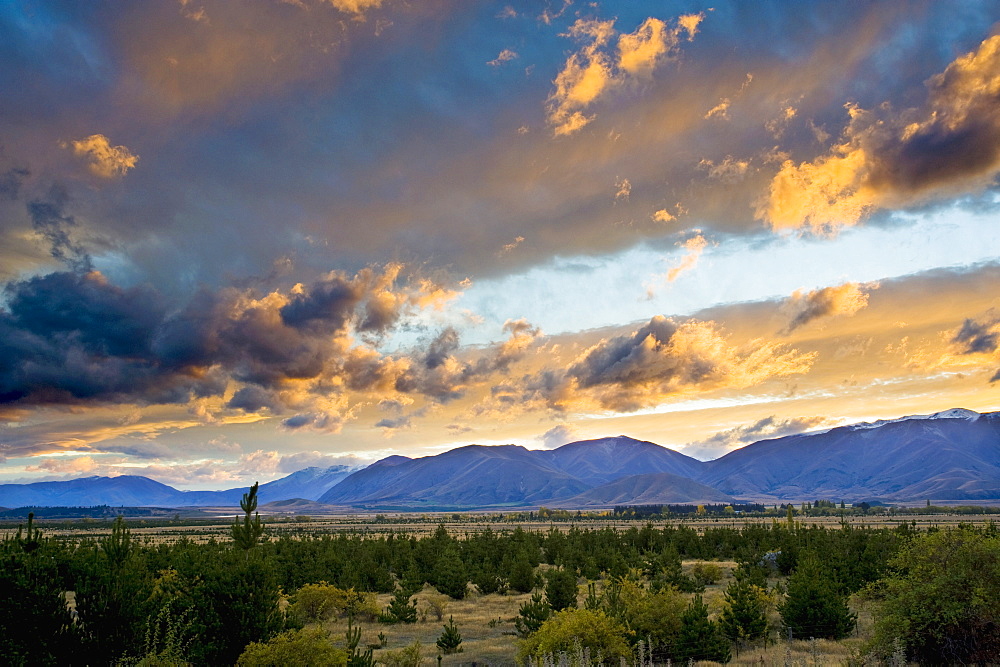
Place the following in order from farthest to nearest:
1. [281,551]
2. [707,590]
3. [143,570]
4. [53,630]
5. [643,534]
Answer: [643,534]
[281,551]
[707,590]
[143,570]
[53,630]

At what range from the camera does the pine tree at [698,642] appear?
24281 mm

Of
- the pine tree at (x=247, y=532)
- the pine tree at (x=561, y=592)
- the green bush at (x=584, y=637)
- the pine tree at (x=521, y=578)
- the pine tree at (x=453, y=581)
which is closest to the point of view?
the pine tree at (x=247, y=532)

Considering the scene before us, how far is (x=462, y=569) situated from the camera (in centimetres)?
4497

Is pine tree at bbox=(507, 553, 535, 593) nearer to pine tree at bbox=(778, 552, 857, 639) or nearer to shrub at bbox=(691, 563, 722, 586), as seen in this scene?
shrub at bbox=(691, 563, 722, 586)

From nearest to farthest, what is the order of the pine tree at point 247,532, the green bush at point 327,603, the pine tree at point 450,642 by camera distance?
the pine tree at point 247,532 < the pine tree at point 450,642 < the green bush at point 327,603

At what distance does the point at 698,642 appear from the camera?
24.2 metres

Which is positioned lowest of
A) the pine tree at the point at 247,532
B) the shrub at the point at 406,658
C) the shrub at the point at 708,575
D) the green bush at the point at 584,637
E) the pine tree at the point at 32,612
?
the shrub at the point at 708,575

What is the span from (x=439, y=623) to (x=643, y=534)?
38.9 metres

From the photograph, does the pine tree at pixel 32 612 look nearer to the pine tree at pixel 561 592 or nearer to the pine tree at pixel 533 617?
the pine tree at pixel 533 617

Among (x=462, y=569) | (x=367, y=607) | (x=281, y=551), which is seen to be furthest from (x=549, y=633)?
(x=281, y=551)

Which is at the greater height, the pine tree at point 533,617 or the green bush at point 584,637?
the green bush at point 584,637

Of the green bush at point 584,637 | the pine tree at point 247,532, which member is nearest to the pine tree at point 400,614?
the green bush at point 584,637

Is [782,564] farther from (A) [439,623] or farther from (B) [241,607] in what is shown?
(B) [241,607]

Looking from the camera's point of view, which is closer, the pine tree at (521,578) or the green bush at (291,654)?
the green bush at (291,654)
